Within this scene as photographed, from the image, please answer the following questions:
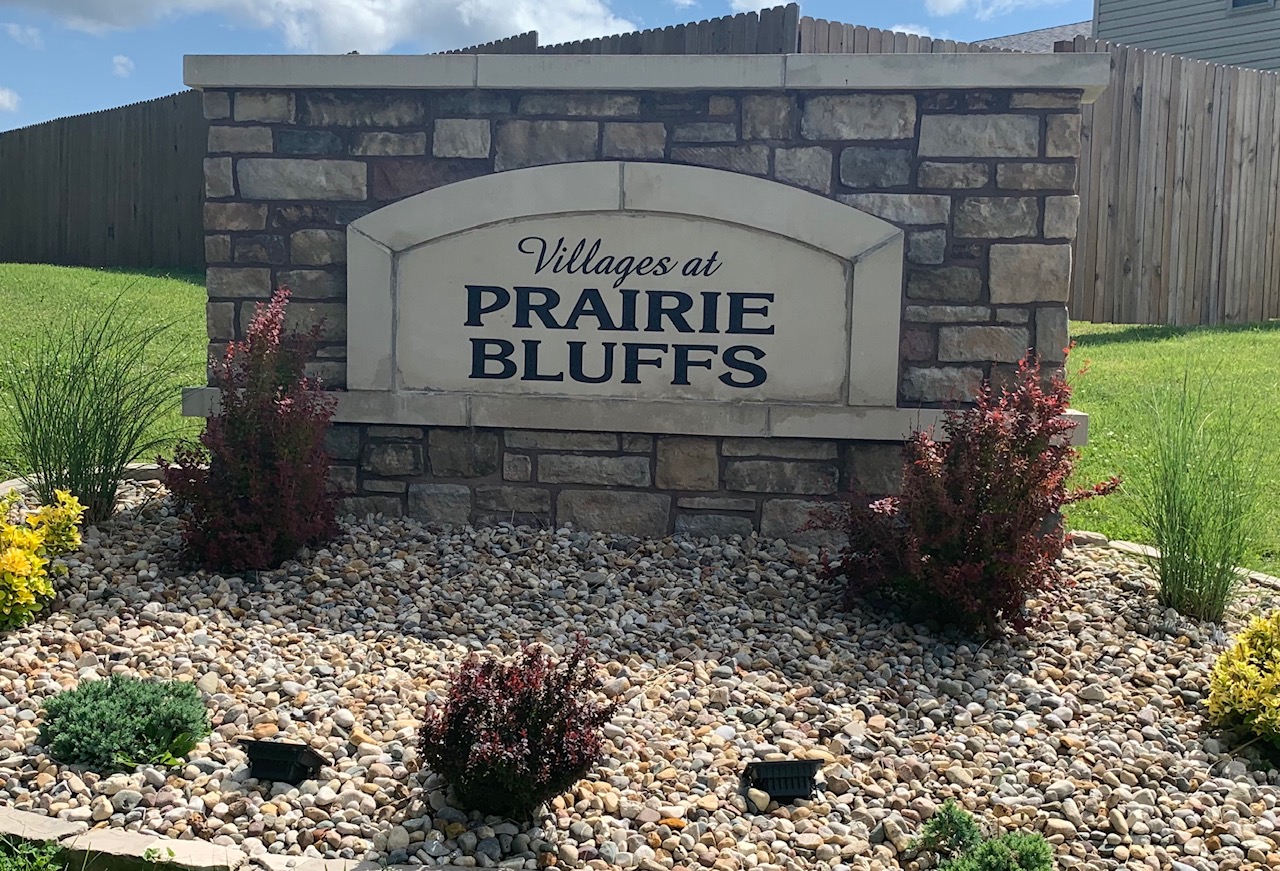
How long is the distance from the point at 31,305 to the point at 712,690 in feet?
37.1

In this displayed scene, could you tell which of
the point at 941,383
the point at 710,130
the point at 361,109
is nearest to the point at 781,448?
the point at 941,383

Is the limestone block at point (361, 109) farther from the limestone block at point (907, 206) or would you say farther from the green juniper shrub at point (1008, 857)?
the green juniper shrub at point (1008, 857)

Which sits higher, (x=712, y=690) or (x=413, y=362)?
(x=413, y=362)

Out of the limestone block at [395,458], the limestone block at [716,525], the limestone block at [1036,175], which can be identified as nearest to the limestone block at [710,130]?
the limestone block at [1036,175]

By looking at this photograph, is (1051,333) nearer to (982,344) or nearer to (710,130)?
(982,344)

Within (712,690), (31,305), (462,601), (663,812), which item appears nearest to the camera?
(663,812)

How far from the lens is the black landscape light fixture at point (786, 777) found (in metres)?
3.18

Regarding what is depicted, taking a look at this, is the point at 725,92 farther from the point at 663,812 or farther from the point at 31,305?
the point at 31,305

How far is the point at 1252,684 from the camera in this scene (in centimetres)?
361

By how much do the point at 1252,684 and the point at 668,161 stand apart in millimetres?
2974

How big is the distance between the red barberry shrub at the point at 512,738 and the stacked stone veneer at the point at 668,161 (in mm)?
2277

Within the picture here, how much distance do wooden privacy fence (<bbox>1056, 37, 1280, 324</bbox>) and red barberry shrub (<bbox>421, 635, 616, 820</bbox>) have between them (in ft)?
32.2

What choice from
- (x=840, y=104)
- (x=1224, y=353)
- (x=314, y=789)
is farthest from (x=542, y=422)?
(x=1224, y=353)

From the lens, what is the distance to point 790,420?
5164 mm
